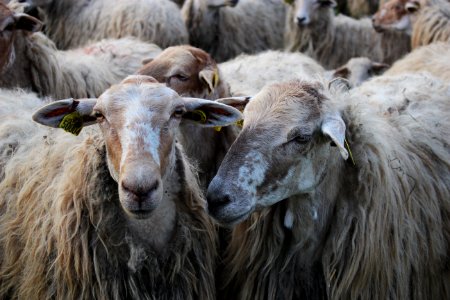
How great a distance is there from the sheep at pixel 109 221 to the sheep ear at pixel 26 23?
6.54 feet

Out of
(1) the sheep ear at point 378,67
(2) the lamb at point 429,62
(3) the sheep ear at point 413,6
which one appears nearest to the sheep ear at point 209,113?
(2) the lamb at point 429,62

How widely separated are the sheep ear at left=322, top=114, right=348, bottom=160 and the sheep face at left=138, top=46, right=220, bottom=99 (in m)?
1.14

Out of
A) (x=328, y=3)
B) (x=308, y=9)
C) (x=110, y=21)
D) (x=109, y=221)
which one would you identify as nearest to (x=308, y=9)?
(x=308, y=9)

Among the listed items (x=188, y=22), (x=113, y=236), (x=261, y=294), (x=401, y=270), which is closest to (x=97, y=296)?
(x=113, y=236)

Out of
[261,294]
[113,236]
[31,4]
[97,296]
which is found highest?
[113,236]

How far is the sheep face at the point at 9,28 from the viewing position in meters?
4.95

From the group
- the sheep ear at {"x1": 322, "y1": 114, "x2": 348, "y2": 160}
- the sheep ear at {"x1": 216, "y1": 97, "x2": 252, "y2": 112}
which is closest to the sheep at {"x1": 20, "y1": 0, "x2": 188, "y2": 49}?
the sheep ear at {"x1": 216, "y1": 97, "x2": 252, "y2": 112}

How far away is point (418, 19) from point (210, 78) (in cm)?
342

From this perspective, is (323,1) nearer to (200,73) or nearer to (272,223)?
(200,73)

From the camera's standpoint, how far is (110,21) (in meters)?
6.88

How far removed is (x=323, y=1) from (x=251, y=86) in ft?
9.96

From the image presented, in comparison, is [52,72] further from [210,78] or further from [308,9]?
[308,9]

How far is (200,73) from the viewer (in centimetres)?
421

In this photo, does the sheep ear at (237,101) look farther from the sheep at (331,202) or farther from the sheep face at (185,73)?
the sheep face at (185,73)
